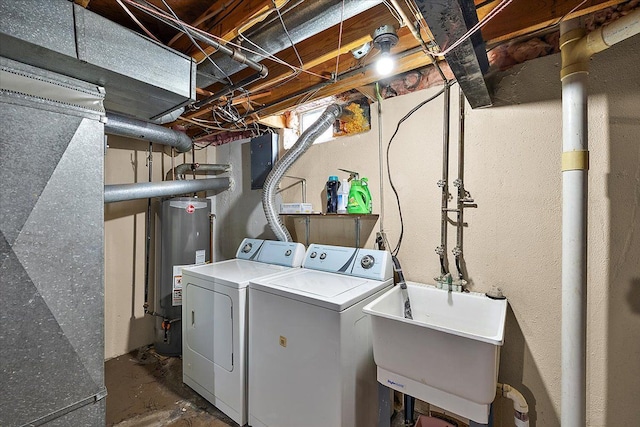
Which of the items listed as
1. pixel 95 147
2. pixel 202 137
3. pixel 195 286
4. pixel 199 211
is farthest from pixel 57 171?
pixel 202 137

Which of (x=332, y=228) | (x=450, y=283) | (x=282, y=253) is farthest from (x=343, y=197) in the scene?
(x=450, y=283)

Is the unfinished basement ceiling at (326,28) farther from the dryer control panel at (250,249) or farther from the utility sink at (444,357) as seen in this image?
the dryer control panel at (250,249)

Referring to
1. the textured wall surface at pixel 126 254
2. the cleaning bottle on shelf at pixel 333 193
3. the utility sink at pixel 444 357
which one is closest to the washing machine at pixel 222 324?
the cleaning bottle on shelf at pixel 333 193

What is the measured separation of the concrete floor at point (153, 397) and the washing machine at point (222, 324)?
8cm

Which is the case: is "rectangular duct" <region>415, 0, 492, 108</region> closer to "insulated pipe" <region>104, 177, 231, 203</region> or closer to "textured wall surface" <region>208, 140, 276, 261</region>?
"textured wall surface" <region>208, 140, 276, 261</region>

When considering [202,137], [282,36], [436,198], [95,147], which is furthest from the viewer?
[202,137]

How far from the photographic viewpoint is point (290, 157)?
224 cm

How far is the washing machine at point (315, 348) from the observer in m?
1.42

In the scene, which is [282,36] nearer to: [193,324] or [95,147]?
[95,147]

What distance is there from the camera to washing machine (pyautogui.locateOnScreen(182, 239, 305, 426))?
1.80 metres

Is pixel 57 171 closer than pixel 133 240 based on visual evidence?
Yes

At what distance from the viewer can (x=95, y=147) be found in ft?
3.81

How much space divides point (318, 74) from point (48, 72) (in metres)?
1.40

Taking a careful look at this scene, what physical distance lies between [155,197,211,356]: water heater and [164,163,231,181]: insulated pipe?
376mm
